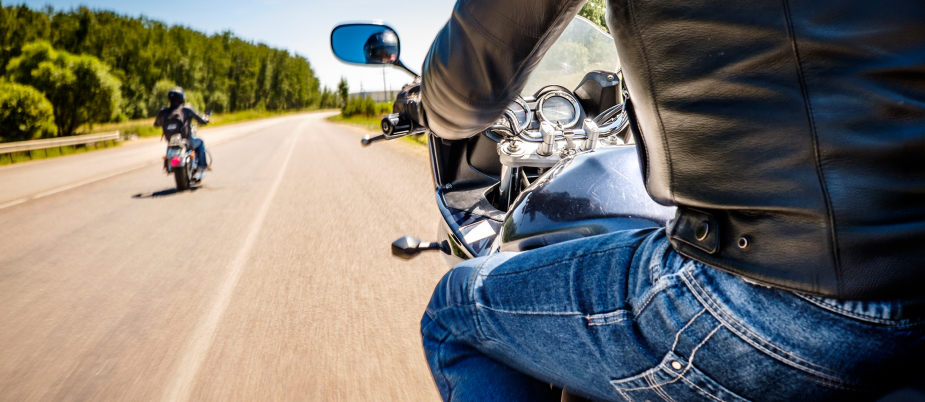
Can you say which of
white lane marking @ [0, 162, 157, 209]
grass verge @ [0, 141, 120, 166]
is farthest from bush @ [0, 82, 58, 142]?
white lane marking @ [0, 162, 157, 209]

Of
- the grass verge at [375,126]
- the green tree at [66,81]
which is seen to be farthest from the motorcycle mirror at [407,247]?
the green tree at [66,81]

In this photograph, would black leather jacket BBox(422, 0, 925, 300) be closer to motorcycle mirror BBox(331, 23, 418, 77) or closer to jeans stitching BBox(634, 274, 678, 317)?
jeans stitching BBox(634, 274, 678, 317)

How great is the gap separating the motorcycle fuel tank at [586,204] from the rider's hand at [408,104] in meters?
0.67

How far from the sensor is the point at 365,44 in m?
1.96

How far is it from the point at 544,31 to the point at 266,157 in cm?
1334

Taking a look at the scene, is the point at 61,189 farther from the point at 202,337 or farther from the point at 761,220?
the point at 761,220

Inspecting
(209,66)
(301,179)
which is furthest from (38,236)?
(209,66)

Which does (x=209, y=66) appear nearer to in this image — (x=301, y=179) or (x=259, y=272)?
(x=301, y=179)

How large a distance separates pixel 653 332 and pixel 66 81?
36046 mm

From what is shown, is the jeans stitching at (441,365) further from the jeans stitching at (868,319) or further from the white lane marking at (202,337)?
the white lane marking at (202,337)

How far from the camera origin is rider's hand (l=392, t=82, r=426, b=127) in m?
1.91

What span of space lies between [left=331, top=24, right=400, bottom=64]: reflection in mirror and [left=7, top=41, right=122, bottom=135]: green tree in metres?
34.3

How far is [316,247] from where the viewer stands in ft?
14.9

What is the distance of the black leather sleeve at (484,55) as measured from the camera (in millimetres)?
958
